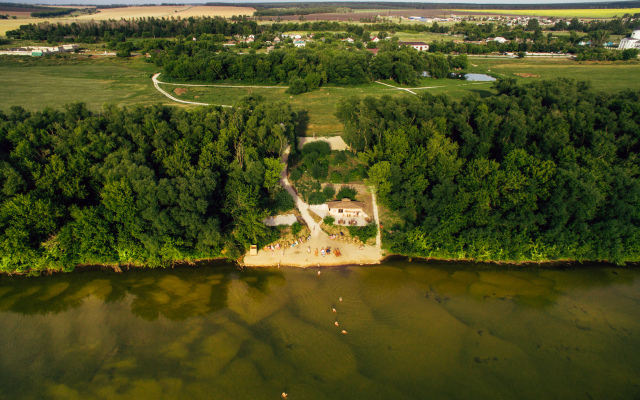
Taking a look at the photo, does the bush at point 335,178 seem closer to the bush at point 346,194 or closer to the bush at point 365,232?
the bush at point 346,194

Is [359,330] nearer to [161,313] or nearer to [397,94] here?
[161,313]

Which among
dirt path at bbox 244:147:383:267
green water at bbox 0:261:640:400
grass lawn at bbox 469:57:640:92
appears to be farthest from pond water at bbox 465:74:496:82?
dirt path at bbox 244:147:383:267

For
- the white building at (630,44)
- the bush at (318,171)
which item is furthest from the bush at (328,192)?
the white building at (630,44)

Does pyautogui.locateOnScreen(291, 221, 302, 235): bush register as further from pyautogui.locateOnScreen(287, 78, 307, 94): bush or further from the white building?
the white building

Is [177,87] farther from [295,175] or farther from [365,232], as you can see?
[365,232]

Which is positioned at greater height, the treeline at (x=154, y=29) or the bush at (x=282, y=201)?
the treeline at (x=154, y=29)
